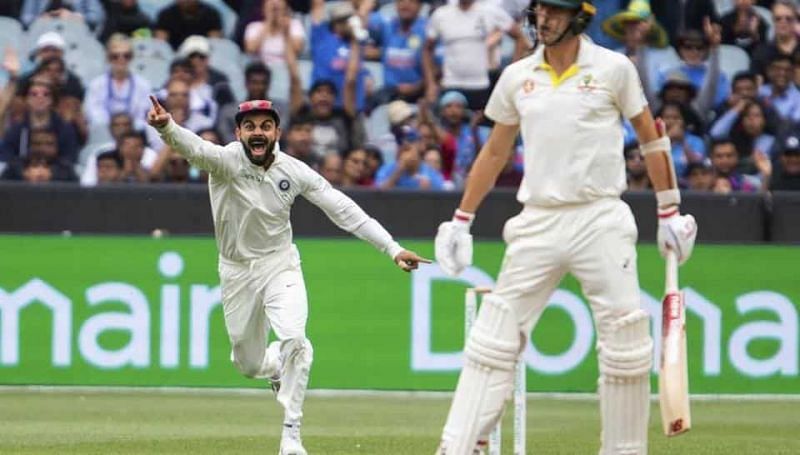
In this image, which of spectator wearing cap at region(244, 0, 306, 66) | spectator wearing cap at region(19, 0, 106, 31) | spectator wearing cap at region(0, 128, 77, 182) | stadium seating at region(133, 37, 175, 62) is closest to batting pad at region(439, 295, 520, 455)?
spectator wearing cap at region(0, 128, 77, 182)

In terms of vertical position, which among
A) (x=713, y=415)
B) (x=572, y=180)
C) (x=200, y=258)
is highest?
(x=572, y=180)

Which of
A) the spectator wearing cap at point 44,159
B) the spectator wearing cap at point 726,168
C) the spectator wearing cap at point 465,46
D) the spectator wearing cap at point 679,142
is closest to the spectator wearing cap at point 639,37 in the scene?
the spectator wearing cap at point 679,142

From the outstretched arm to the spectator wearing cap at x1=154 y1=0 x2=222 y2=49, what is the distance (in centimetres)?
718

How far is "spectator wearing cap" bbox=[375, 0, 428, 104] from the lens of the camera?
1717 cm

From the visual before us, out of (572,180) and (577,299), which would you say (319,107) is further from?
(572,180)

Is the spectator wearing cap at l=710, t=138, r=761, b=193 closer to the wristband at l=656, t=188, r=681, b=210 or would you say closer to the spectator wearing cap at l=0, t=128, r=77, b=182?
the spectator wearing cap at l=0, t=128, r=77, b=182

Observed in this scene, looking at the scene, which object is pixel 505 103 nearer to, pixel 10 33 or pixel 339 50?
pixel 339 50

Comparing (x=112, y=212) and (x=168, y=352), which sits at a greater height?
(x=112, y=212)

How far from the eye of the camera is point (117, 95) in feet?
55.0

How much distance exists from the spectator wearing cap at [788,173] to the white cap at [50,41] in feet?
20.8

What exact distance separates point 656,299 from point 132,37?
5.96 metres

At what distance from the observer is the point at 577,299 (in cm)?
1407

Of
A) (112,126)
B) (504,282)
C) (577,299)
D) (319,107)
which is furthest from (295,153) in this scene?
(504,282)

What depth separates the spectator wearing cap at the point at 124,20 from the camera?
17.7 m
